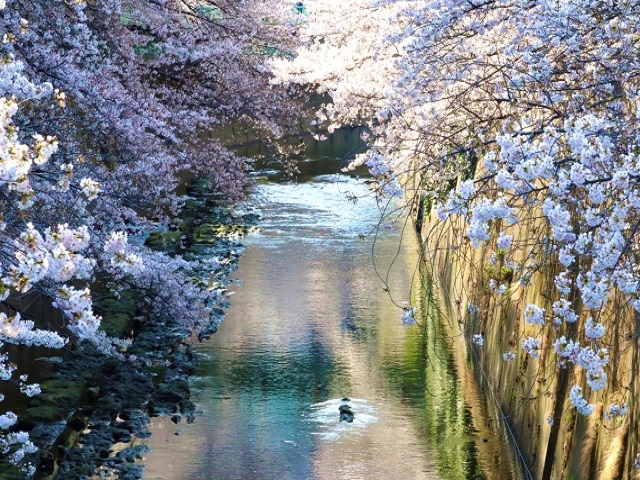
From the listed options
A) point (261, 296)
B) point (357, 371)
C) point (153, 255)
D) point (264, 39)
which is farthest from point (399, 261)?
point (153, 255)

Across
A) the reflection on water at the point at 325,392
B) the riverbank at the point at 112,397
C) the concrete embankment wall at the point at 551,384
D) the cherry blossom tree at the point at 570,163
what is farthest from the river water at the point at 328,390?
the cherry blossom tree at the point at 570,163

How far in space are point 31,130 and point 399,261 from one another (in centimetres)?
1274

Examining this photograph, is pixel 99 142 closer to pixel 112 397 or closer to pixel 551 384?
pixel 112 397

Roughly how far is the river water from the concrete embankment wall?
0.49m

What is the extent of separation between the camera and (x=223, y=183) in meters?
19.2

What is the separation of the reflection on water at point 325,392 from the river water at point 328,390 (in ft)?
0.08

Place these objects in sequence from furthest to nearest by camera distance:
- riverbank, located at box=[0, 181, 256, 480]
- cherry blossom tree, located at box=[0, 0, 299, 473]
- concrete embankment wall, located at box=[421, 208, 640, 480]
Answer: riverbank, located at box=[0, 181, 256, 480] → concrete embankment wall, located at box=[421, 208, 640, 480] → cherry blossom tree, located at box=[0, 0, 299, 473]

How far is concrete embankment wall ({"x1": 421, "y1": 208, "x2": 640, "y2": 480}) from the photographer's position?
7746mm

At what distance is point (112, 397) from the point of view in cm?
1261

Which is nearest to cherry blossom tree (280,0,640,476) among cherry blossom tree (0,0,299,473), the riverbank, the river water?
the river water

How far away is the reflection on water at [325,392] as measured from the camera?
1110 centimetres

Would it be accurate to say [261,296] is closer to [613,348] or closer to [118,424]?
[118,424]

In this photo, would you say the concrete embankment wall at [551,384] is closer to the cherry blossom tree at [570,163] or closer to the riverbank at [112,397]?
the cherry blossom tree at [570,163]

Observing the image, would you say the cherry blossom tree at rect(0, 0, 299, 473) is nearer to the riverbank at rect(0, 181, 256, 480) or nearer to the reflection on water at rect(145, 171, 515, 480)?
the riverbank at rect(0, 181, 256, 480)
